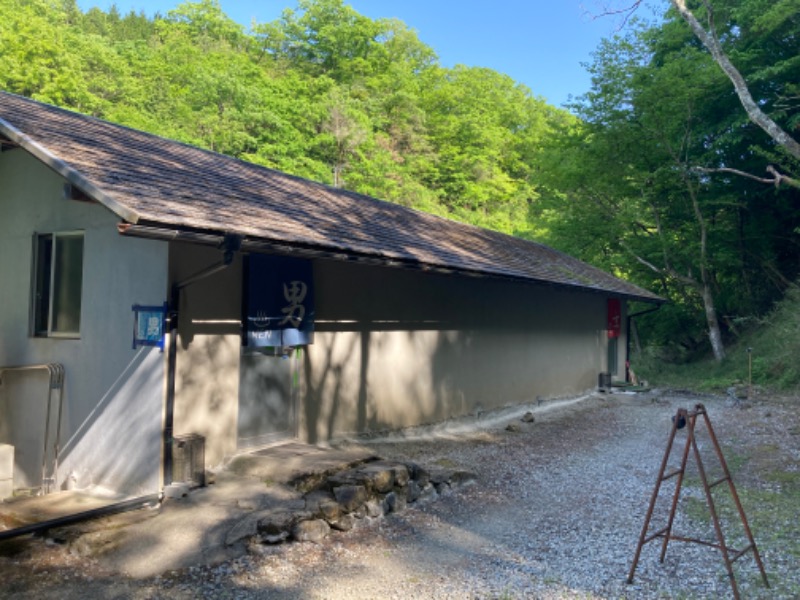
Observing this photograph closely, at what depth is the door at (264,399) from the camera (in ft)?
21.0

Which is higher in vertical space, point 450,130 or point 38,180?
point 450,130

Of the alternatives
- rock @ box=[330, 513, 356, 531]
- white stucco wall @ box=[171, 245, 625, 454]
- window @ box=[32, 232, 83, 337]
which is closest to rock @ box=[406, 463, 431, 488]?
rock @ box=[330, 513, 356, 531]

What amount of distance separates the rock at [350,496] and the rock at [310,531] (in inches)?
13.8

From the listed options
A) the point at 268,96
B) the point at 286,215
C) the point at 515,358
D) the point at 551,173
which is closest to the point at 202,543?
A: the point at 286,215

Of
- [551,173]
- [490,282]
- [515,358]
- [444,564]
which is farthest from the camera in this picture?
[551,173]

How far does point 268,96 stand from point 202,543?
2550 cm

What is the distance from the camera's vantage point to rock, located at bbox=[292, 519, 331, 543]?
4.66 meters

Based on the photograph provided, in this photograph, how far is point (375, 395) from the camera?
822 cm

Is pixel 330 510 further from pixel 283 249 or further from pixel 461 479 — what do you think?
pixel 283 249

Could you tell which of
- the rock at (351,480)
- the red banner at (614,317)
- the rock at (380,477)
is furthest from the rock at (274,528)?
the red banner at (614,317)

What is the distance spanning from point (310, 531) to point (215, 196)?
11.7 feet

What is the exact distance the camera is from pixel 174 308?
5523 millimetres

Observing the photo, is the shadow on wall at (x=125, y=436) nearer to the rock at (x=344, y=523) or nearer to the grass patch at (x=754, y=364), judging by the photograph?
the rock at (x=344, y=523)

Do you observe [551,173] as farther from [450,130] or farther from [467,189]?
[450,130]
